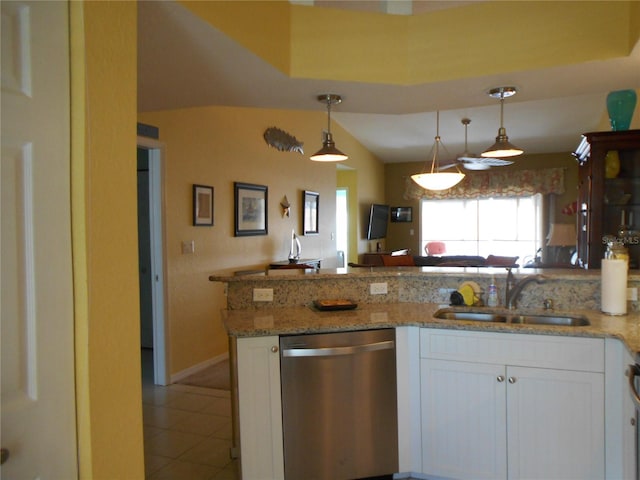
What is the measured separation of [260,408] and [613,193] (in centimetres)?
382

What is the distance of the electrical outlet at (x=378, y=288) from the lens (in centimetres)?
283

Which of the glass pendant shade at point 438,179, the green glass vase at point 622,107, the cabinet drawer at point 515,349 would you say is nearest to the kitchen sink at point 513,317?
the cabinet drawer at point 515,349

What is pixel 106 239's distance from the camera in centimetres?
112

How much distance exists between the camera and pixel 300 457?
2.20 m

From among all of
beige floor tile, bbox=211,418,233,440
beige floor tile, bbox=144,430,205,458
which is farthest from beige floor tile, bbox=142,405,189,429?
beige floor tile, bbox=211,418,233,440

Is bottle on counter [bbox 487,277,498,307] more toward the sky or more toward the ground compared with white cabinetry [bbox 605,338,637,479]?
more toward the sky

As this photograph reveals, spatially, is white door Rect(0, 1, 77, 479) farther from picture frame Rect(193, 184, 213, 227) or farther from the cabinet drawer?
picture frame Rect(193, 184, 213, 227)

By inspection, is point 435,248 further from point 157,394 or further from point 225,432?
point 225,432

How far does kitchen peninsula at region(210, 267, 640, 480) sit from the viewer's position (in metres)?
1.97

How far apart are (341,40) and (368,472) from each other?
219cm

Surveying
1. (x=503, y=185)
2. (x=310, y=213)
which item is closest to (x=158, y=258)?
(x=310, y=213)

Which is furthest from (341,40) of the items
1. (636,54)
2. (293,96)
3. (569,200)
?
(569,200)

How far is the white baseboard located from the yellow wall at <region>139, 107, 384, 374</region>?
4cm

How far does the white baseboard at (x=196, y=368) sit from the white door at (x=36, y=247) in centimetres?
301
